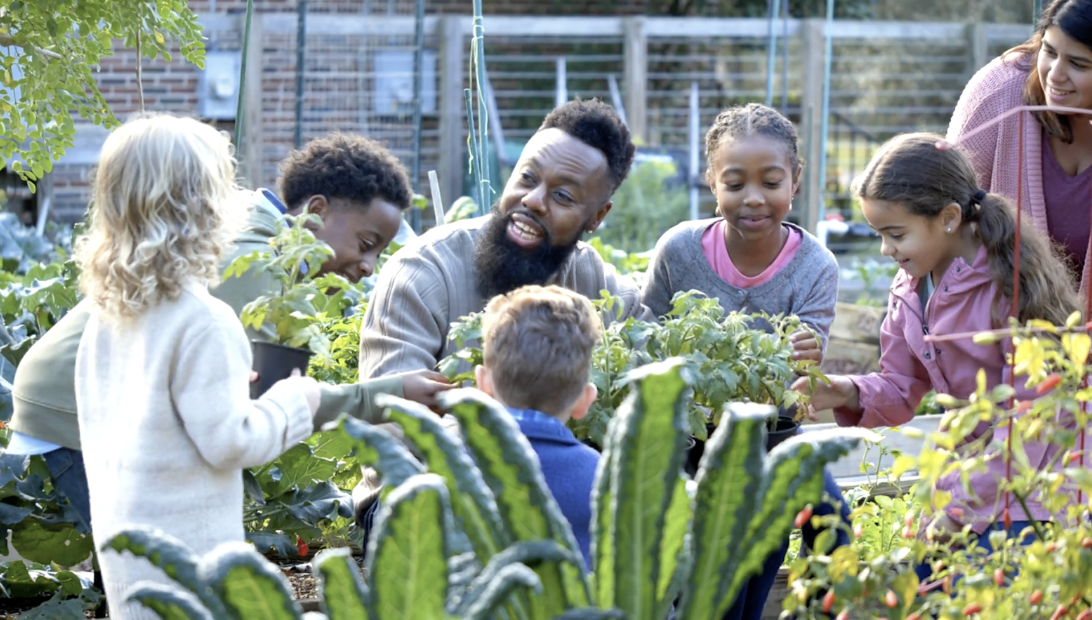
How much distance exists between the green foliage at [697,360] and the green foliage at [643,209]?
7.31 metres

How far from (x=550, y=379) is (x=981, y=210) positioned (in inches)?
48.1

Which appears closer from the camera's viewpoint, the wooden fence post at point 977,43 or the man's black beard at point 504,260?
the man's black beard at point 504,260

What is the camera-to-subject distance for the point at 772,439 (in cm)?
273

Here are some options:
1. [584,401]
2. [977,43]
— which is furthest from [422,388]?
[977,43]

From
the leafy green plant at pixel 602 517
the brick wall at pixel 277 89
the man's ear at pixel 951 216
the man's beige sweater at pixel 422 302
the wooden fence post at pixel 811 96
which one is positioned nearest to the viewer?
the leafy green plant at pixel 602 517

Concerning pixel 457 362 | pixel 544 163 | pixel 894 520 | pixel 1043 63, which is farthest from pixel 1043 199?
pixel 457 362

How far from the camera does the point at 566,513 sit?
239cm

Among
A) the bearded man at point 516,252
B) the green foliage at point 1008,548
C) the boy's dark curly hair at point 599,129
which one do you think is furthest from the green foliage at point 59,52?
the green foliage at point 1008,548

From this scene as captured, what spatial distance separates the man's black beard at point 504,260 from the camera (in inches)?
128

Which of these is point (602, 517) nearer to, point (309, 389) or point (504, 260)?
point (309, 389)

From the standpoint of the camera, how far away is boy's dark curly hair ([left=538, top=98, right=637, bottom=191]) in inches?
136

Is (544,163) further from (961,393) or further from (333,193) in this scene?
(961,393)

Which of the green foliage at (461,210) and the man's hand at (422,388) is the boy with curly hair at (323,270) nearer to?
the man's hand at (422,388)

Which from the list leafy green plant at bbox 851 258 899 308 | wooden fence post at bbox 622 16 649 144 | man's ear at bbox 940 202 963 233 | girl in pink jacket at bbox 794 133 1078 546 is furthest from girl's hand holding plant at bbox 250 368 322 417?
wooden fence post at bbox 622 16 649 144
